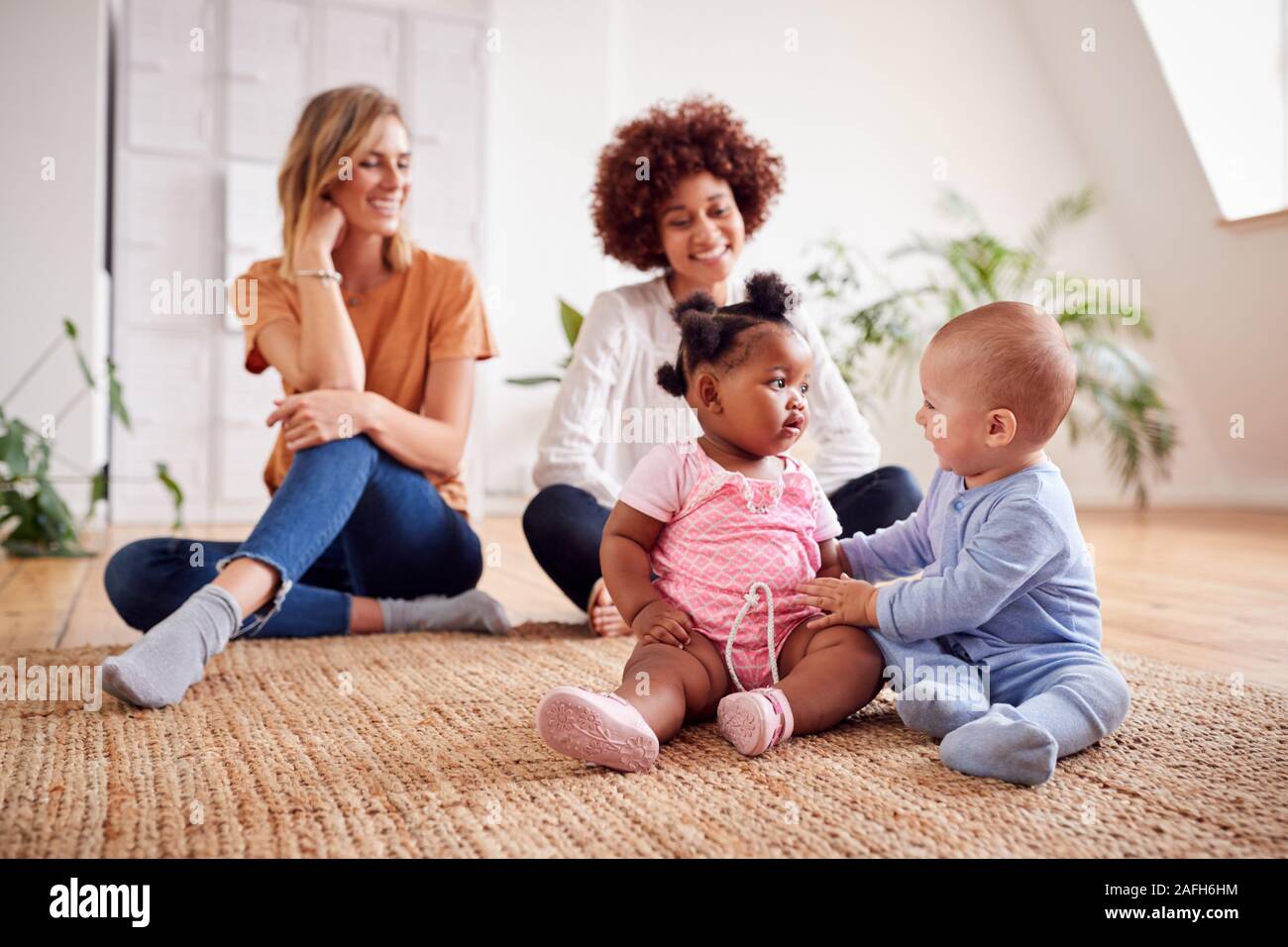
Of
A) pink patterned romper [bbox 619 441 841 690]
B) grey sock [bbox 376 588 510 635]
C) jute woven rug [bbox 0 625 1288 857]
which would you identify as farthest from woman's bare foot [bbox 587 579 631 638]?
pink patterned romper [bbox 619 441 841 690]

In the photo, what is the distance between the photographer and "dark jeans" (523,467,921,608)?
5.75ft

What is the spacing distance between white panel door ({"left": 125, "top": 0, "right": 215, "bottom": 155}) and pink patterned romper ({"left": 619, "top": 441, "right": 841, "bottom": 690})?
3514mm

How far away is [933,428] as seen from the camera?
1.14m

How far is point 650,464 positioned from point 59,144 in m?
3.62

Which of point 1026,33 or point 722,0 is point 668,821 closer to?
point 722,0

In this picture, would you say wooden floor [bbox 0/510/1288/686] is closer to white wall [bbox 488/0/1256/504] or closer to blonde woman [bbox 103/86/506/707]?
blonde woman [bbox 103/86/506/707]

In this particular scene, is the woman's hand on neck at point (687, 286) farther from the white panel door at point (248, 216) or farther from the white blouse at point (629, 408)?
the white panel door at point (248, 216)

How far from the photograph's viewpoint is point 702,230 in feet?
6.04

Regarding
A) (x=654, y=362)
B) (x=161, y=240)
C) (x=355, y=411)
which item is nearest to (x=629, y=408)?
(x=654, y=362)

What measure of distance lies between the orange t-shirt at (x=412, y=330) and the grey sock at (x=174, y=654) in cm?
53

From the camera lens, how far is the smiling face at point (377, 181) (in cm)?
173

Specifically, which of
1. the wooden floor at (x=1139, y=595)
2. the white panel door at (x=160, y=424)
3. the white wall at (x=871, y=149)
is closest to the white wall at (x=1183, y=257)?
the white wall at (x=871, y=149)

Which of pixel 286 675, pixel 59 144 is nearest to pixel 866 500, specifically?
pixel 286 675
